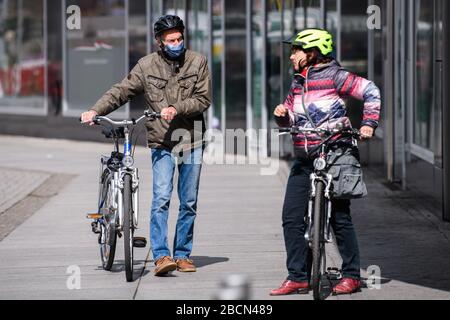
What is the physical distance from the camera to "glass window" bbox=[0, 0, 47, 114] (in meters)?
23.7

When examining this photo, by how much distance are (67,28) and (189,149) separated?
48.4 feet

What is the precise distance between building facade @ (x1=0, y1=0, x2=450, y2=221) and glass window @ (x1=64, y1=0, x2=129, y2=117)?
18mm

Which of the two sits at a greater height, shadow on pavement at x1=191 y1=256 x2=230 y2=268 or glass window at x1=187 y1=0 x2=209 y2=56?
glass window at x1=187 y1=0 x2=209 y2=56

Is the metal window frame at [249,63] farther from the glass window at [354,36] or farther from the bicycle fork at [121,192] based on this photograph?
the bicycle fork at [121,192]

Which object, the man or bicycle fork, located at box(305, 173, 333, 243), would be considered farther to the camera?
the man

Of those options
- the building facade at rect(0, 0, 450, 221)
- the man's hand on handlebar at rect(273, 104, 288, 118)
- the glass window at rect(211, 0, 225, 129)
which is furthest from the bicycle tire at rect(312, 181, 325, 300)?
the glass window at rect(211, 0, 225, 129)

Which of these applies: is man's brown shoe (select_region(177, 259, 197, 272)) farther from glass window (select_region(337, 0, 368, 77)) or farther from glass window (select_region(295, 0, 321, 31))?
glass window (select_region(295, 0, 321, 31))

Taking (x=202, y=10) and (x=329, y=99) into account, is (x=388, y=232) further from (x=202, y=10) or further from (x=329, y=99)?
(x=202, y=10)

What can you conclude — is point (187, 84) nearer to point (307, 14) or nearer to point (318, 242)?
point (318, 242)

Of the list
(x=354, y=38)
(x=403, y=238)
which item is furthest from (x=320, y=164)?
(x=354, y=38)

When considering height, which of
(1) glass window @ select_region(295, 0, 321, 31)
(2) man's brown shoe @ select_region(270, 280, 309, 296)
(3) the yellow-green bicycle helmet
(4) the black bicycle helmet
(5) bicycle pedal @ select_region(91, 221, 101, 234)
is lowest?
(2) man's brown shoe @ select_region(270, 280, 309, 296)

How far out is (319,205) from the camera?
23.9ft

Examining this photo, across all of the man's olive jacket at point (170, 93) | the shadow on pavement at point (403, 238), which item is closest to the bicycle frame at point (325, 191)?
the shadow on pavement at point (403, 238)

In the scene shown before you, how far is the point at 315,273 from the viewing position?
7254 millimetres
